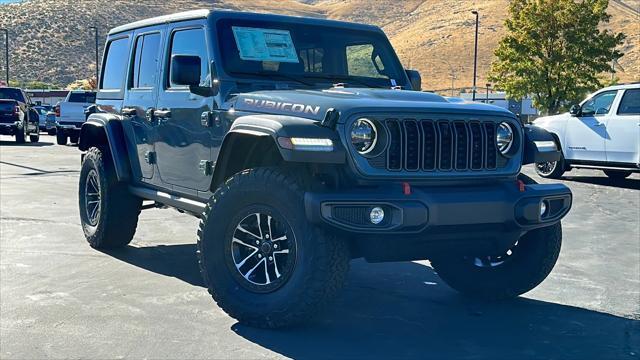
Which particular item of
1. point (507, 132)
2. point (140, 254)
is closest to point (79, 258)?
point (140, 254)

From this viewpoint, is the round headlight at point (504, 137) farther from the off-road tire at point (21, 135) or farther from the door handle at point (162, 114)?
the off-road tire at point (21, 135)

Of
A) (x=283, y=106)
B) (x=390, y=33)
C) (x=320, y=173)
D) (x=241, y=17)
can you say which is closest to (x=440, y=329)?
(x=320, y=173)

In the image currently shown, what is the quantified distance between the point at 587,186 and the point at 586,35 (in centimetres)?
2082

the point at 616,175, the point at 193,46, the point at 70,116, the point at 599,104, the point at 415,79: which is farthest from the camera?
the point at 70,116

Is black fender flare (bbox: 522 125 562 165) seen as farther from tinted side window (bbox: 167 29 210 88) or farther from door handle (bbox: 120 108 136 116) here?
door handle (bbox: 120 108 136 116)

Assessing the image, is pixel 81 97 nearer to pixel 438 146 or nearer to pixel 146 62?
pixel 146 62

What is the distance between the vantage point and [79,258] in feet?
22.7

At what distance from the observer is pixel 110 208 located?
7.05 metres

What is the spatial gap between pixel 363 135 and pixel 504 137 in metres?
1.07

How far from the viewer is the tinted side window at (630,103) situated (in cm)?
1378

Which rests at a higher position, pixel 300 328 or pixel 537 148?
pixel 537 148

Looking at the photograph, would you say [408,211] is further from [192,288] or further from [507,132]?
[192,288]

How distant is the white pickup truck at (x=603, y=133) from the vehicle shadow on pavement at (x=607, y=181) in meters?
0.28

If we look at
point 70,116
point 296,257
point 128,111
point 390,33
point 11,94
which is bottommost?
point 70,116
